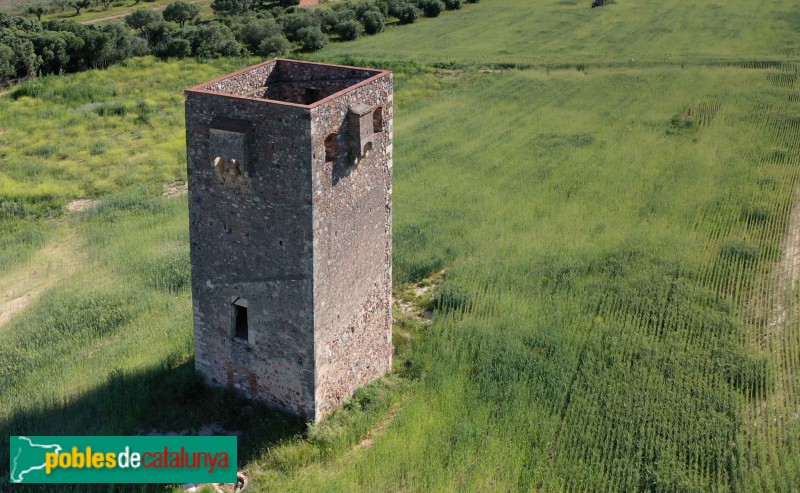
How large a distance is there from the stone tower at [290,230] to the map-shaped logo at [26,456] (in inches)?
147

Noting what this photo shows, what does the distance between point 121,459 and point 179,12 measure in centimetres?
5402

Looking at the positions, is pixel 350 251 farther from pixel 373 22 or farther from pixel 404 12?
pixel 404 12

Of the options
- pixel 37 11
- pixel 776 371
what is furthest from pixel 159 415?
pixel 37 11

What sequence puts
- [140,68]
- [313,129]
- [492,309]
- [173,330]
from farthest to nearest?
[140,68] < [492,309] < [173,330] < [313,129]

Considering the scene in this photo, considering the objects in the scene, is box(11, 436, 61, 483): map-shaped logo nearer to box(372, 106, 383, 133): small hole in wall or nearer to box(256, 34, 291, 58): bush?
box(372, 106, 383, 133): small hole in wall

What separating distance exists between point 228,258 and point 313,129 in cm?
357

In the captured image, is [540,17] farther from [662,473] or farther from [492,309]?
[662,473]

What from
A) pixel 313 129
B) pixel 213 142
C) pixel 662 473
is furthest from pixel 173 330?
pixel 662 473

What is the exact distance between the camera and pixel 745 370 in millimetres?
20047

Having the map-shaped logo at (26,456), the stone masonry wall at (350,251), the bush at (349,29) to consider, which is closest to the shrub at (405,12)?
the bush at (349,29)

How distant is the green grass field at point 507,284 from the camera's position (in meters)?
17.4

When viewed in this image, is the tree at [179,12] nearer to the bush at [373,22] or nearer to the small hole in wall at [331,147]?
the bush at [373,22]

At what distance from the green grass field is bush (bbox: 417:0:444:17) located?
21.8m

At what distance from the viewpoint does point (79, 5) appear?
2707 inches
